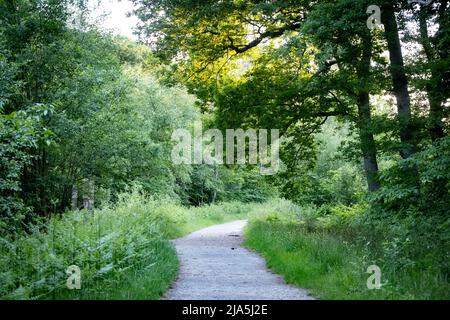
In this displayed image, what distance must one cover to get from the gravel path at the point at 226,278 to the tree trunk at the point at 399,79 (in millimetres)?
5027

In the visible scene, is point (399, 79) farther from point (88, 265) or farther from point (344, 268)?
point (88, 265)

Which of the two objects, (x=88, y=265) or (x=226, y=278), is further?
(x=226, y=278)

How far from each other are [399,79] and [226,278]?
7.60 m

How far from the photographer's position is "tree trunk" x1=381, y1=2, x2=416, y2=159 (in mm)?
11398

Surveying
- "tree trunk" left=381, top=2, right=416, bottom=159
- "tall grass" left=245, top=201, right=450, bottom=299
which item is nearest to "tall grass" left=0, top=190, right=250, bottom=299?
"tall grass" left=245, top=201, right=450, bottom=299

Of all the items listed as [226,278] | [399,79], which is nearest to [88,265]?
[226,278]

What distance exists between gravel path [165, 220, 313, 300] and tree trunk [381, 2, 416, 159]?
5.03m

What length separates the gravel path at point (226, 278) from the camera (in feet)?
25.0

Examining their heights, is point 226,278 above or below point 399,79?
below

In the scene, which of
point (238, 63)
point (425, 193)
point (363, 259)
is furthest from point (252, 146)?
point (363, 259)

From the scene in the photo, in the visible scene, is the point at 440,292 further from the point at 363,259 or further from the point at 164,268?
the point at 164,268

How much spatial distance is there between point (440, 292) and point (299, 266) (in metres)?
3.34

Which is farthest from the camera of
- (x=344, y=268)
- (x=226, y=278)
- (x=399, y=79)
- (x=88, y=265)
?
(x=399, y=79)

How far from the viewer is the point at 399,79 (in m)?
12.5
